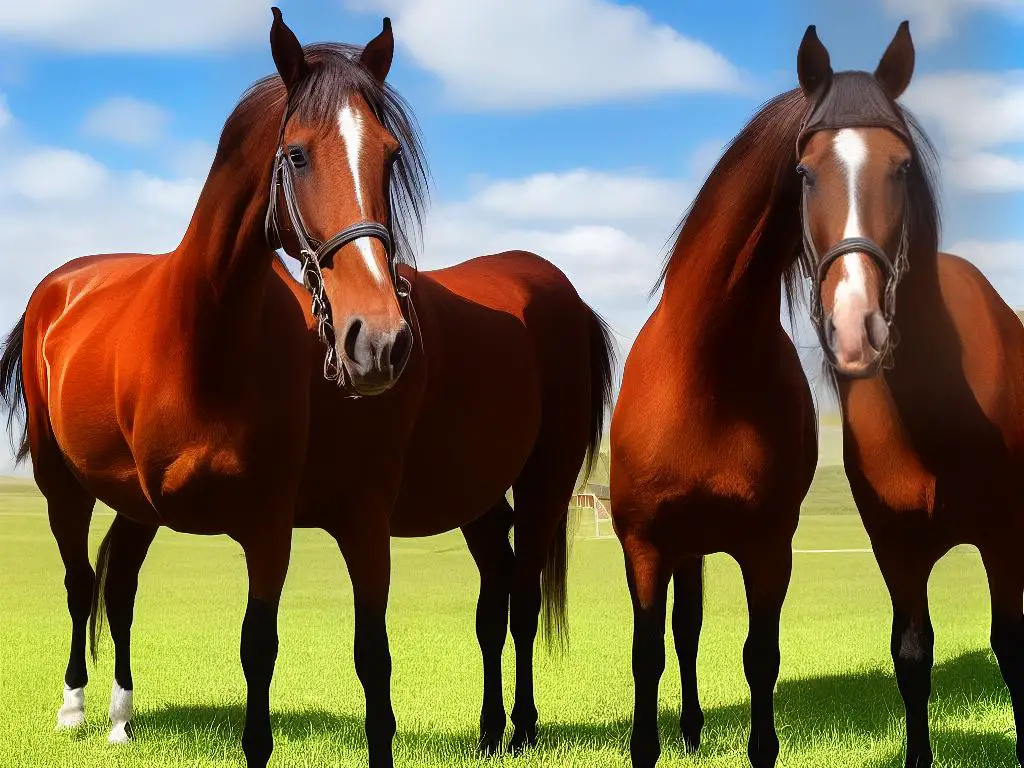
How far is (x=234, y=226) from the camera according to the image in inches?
164

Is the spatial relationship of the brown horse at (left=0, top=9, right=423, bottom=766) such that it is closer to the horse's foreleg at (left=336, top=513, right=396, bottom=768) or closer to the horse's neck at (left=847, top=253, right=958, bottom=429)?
the horse's foreleg at (left=336, top=513, right=396, bottom=768)

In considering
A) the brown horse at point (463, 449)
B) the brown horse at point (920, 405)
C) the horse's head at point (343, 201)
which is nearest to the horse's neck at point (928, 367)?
the brown horse at point (920, 405)

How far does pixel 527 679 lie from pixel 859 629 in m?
5.83

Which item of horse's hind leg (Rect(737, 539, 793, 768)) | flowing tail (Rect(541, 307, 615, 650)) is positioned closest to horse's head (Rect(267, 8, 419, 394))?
horse's hind leg (Rect(737, 539, 793, 768))

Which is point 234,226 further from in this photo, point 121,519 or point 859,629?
point 859,629

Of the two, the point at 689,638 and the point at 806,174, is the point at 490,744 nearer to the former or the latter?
the point at 689,638

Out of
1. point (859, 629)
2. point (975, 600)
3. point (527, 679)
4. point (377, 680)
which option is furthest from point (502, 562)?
point (975, 600)

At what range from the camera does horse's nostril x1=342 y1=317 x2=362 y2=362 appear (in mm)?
3443

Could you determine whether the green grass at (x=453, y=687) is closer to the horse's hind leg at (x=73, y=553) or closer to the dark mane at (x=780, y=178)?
the horse's hind leg at (x=73, y=553)

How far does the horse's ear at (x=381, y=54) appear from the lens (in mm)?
4137

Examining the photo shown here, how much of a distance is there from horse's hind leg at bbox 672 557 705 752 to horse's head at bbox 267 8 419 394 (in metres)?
2.78

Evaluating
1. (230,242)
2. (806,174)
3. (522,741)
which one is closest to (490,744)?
(522,741)

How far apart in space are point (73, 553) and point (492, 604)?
2616 millimetres

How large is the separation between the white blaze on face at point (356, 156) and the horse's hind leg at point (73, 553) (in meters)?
3.74
